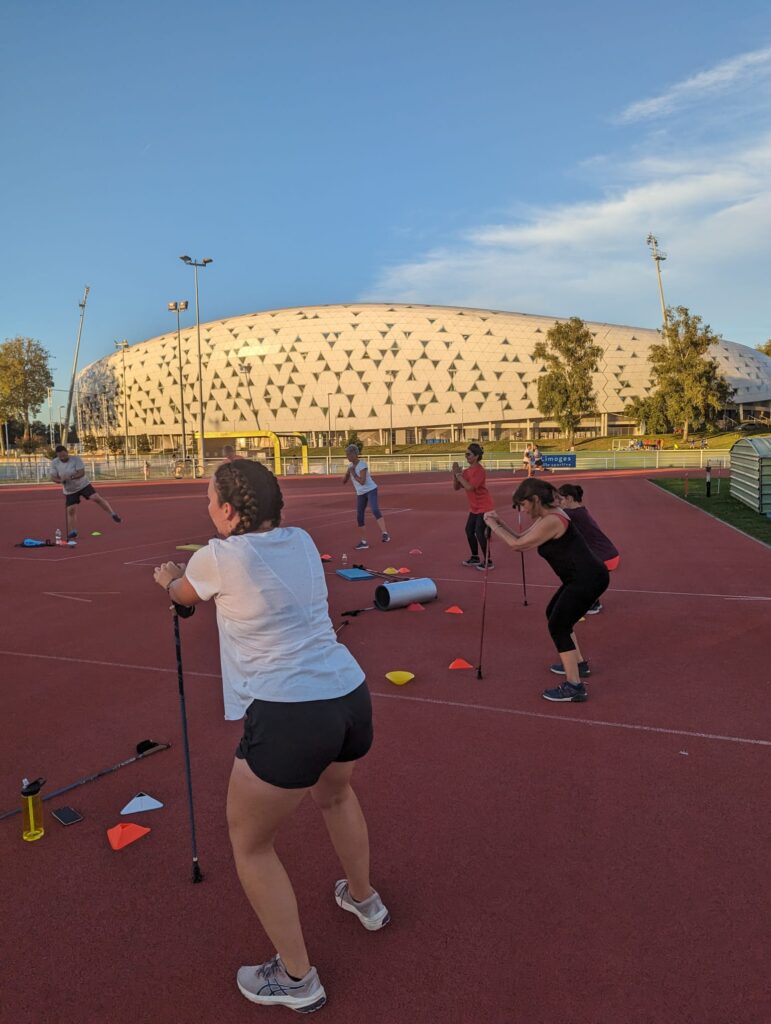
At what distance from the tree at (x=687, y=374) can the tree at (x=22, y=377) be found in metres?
73.0

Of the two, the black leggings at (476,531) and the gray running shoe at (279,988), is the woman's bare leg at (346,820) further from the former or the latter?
the black leggings at (476,531)

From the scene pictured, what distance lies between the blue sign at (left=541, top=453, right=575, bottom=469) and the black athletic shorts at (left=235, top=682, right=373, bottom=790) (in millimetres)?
45449

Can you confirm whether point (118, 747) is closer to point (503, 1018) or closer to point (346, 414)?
point (503, 1018)

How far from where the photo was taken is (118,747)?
4664 mm

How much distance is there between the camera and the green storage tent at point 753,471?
52.9ft

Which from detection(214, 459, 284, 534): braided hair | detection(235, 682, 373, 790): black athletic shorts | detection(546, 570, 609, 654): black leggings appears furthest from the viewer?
detection(546, 570, 609, 654): black leggings

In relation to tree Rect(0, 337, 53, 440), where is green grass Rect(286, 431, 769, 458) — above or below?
below

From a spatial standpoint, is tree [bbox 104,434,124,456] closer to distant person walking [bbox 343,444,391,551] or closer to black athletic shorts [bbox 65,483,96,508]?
black athletic shorts [bbox 65,483,96,508]

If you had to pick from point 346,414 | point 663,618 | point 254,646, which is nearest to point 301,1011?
point 254,646

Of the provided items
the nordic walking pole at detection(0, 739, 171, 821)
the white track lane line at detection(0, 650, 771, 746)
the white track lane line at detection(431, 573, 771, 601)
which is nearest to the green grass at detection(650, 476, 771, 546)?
the white track lane line at detection(431, 573, 771, 601)

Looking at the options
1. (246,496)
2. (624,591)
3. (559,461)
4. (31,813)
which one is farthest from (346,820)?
(559,461)

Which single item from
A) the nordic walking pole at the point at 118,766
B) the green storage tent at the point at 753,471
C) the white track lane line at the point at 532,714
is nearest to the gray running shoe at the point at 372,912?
the nordic walking pole at the point at 118,766

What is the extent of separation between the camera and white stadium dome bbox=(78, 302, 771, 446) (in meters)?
102

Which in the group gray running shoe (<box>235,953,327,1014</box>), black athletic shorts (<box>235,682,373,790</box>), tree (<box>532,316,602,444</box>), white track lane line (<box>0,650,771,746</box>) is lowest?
white track lane line (<box>0,650,771,746</box>)
